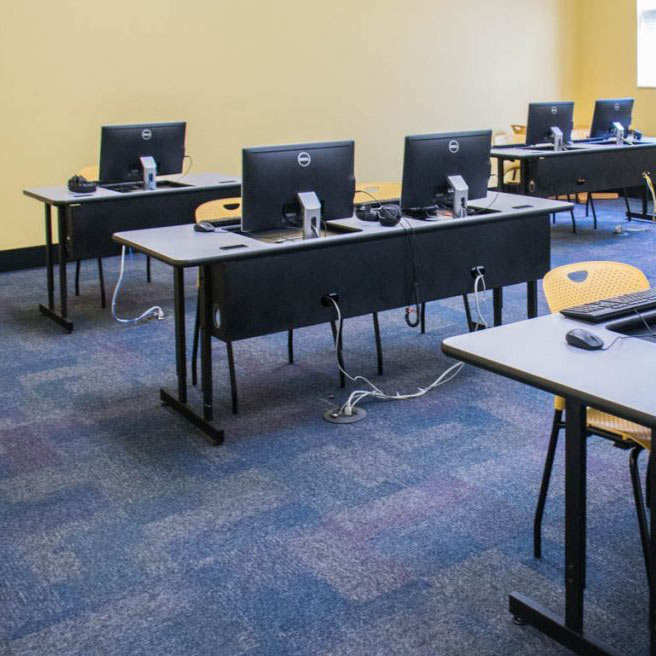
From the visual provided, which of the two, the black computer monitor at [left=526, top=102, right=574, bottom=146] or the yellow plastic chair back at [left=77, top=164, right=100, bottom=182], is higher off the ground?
the black computer monitor at [left=526, top=102, right=574, bottom=146]

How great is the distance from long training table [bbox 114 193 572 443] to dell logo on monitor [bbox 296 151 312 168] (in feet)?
0.97

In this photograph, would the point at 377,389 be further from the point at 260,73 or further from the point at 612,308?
the point at 260,73

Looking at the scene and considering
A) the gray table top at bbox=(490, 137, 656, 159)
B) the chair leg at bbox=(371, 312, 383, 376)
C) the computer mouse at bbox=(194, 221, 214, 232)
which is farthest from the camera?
the gray table top at bbox=(490, 137, 656, 159)

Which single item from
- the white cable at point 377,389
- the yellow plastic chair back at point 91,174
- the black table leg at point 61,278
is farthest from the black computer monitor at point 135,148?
the white cable at point 377,389

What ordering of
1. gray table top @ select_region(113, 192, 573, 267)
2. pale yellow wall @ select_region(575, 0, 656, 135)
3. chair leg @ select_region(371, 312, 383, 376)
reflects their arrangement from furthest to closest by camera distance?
pale yellow wall @ select_region(575, 0, 656, 135) → chair leg @ select_region(371, 312, 383, 376) → gray table top @ select_region(113, 192, 573, 267)

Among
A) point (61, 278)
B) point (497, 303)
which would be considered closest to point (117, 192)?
point (61, 278)

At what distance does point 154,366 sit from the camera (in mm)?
4281

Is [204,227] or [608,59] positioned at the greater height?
[608,59]

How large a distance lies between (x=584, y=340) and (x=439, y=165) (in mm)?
1948

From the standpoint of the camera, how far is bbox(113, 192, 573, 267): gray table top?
10.9 feet

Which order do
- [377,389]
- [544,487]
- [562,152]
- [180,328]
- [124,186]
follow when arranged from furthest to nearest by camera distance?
[562,152] < [124,186] < [377,389] < [180,328] < [544,487]

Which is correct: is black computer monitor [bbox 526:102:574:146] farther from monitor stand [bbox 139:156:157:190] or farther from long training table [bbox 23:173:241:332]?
monitor stand [bbox 139:156:157:190]

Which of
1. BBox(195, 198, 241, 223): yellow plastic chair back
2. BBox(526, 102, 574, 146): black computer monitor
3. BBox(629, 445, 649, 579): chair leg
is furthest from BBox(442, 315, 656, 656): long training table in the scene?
BBox(526, 102, 574, 146): black computer monitor

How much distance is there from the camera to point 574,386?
70.1 inches
